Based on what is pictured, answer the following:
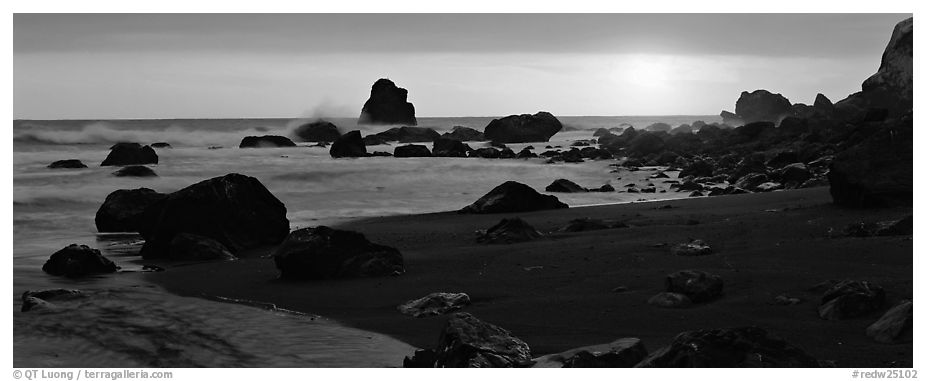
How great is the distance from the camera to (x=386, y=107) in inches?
3716

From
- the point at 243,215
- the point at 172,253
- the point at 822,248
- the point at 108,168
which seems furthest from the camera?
the point at 108,168

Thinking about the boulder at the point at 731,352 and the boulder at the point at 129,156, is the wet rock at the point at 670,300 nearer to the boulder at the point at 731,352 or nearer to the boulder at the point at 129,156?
the boulder at the point at 731,352

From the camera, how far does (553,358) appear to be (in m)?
6.20

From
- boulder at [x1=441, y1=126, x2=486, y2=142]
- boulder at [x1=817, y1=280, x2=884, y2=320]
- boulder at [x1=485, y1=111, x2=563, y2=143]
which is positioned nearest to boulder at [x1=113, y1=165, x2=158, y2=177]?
boulder at [x1=817, y1=280, x2=884, y2=320]

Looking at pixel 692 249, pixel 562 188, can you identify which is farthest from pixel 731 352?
pixel 562 188

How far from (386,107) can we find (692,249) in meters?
85.6

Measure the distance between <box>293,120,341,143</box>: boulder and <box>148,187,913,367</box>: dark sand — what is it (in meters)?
55.8

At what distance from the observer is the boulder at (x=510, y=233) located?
1180 centimetres

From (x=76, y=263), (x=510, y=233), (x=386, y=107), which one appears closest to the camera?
(x=76, y=263)

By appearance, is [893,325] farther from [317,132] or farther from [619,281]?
[317,132]

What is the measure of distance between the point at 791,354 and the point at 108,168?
27422 mm

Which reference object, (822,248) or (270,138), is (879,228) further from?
(270,138)

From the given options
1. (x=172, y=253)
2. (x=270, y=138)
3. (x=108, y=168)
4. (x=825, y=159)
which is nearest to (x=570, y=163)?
(x=825, y=159)

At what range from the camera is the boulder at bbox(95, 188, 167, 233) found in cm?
1465
